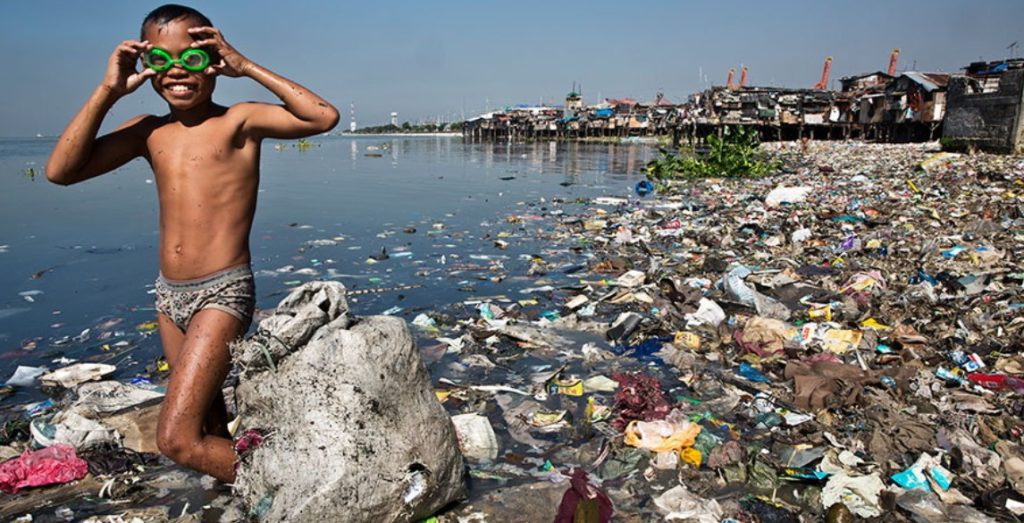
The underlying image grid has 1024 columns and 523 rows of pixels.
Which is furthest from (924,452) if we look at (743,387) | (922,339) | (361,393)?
(361,393)

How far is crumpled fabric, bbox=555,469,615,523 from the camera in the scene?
207 centimetres

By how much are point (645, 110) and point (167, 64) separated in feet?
174

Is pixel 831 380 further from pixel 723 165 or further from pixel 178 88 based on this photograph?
pixel 723 165

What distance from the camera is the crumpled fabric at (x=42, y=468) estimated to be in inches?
94.5

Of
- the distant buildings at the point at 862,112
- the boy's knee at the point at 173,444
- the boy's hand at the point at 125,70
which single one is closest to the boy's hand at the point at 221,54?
the boy's hand at the point at 125,70

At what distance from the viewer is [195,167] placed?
6.98 ft

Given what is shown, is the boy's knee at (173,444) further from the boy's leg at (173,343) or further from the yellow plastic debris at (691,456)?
the yellow plastic debris at (691,456)

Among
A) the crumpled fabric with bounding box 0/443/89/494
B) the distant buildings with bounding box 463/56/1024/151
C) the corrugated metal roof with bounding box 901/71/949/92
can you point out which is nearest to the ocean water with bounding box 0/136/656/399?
the crumpled fabric with bounding box 0/443/89/494

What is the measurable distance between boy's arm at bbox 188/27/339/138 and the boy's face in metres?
0.04

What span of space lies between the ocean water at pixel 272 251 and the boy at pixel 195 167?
2017 millimetres

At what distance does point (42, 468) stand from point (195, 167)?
1403 millimetres

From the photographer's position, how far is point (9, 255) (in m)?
6.91

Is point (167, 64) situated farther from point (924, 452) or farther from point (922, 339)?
point (922, 339)

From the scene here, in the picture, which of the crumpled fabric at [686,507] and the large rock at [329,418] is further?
the crumpled fabric at [686,507]
